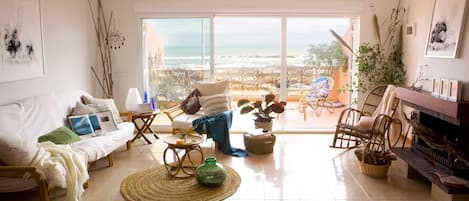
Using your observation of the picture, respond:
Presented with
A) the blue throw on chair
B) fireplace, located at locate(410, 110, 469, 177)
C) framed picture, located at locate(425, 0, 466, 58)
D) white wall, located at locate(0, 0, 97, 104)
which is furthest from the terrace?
fireplace, located at locate(410, 110, 469, 177)

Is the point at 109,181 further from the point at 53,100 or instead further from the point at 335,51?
the point at 335,51

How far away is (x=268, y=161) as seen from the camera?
4.50 metres

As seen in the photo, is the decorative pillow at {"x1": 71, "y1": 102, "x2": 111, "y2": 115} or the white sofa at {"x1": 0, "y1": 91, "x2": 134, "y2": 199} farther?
the decorative pillow at {"x1": 71, "y1": 102, "x2": 111, "y2": 115}

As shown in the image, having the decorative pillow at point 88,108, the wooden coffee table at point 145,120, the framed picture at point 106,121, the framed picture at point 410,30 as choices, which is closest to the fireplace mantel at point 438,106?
the framed picture at point 410,30

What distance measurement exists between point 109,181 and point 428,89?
3802 millimetres

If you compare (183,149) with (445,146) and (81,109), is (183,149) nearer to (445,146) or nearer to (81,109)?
(81,109)

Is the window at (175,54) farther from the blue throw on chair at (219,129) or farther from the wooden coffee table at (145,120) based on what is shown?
the blue throw on chair at (219,129)

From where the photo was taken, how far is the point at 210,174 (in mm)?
3600

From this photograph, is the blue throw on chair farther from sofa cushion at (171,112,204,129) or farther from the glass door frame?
the glass door frame

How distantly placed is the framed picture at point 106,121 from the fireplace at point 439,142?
320 centimetres

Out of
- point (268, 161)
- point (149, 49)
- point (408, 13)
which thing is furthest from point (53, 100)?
point (408, 13)

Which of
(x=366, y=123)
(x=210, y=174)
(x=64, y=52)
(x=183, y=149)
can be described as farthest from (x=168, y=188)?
(x=366, y=123)

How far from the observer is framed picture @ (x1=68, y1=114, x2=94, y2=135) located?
13.9 ft

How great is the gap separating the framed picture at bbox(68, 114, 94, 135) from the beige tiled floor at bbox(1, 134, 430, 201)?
1.38 ft
